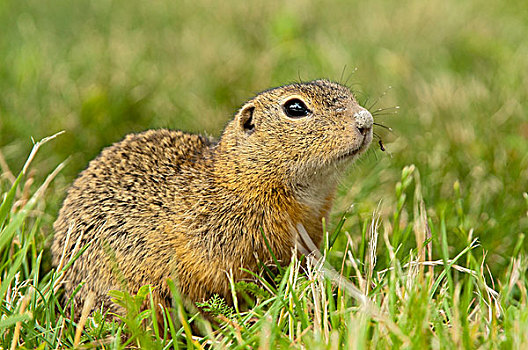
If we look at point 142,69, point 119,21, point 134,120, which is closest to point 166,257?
point 134,120

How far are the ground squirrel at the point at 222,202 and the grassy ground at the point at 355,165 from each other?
0.23 metres

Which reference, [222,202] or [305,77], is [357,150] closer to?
[222,202]

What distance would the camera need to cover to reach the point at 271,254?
3.59m

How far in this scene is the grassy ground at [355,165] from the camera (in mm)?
3006

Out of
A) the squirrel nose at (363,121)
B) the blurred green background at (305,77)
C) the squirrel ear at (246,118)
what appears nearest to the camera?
the squirrel nose at (363,121)

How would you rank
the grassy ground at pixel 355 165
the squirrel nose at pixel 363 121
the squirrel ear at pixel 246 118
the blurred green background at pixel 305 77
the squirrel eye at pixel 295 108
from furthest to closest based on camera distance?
the blurred green background at pixel 305 77 < the squirrel ear at pixel 246 118 < the squirrel eye at pixel 295 108 < the squirrel nose at pixel 363 121 < the grassy ground at pixel 355 165

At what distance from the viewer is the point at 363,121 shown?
364 cm

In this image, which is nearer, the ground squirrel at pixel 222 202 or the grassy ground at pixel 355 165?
the grassy ground at pixel 355 165

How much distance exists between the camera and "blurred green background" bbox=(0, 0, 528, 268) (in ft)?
16.8

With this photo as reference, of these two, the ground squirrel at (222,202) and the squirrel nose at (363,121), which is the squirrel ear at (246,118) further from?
the squirrel nose at (363,121)

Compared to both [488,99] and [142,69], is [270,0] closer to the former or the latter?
[142,69]

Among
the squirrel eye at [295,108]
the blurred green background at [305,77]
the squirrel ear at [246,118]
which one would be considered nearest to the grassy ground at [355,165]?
the blurred green background at [305,77]

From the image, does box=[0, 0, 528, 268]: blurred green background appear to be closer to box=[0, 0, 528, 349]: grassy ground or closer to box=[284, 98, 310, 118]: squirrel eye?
box=[0, 0, 528, 349]: grassy ground

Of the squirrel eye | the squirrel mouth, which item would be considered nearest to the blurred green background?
the squirrel mouth
